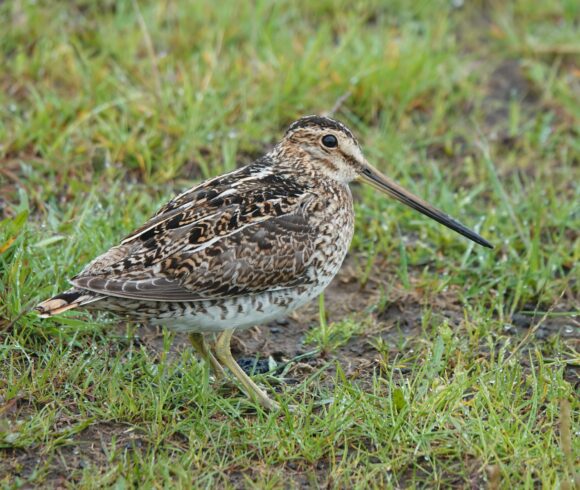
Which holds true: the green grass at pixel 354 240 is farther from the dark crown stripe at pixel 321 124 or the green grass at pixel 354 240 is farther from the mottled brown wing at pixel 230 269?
the dark crown stripe at pixel 321 124

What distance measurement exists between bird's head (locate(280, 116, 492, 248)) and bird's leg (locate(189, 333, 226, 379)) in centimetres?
107

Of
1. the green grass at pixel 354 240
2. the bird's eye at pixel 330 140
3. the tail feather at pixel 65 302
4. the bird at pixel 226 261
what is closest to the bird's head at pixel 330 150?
the bird's eye at pixel 330 140

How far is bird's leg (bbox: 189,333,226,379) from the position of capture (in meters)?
5.05

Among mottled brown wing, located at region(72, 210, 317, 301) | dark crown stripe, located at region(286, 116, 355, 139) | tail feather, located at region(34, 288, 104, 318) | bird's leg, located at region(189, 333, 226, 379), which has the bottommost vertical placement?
bird's leg, located at region(189, 333, 226, 379)

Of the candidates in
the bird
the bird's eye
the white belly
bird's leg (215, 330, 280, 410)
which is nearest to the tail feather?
the bird

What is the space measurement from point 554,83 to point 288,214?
11.9ft

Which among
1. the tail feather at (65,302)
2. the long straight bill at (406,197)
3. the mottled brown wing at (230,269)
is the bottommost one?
the long straight bill at (406,197)

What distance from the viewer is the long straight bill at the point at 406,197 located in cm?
543

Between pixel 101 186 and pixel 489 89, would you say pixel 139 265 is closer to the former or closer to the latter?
pixel 101 186

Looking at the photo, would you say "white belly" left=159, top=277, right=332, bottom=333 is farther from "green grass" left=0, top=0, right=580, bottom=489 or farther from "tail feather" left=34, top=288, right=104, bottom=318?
"tail feather" left=34, top=288, right=104, bottom=318

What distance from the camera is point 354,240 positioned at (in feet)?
20.4

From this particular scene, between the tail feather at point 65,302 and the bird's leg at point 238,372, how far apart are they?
69 centimetres

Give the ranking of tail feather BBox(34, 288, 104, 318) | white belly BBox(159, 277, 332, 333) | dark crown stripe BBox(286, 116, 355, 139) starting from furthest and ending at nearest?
dark crown stripe BBox(286, 116, 355, 139) → white belly BBox(159, 277, 332, 333) → tail feather BBox(34, 288, 104, 318)

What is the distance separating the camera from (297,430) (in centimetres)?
448
